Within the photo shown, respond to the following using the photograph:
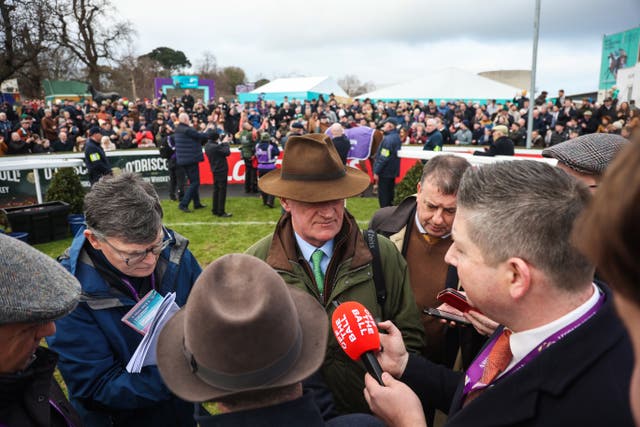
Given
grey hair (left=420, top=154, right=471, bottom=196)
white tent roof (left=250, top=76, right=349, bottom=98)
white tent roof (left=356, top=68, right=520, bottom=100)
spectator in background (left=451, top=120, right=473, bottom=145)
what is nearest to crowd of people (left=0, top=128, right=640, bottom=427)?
grey hair (left=420, top=154, right=471, bottom=196)

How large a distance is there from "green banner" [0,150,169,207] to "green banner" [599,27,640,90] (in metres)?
33.0

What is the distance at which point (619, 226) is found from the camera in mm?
636

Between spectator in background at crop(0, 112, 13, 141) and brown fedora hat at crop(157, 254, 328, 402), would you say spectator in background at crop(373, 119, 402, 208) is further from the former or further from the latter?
spectator in background at crop(0, 112, 13, 141)

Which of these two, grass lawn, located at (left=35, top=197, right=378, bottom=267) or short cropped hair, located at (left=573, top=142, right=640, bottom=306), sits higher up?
short cropped hair, located at (left=573, top=142, right=640, bottom=306)

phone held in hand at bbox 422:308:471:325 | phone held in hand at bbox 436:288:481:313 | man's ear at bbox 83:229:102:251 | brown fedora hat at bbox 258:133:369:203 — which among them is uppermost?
brown fedora hat at bbox 258:133:369:203

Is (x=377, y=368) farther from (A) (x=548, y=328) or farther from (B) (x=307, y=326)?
(A) (x=548, y=328)

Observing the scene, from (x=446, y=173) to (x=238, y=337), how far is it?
2.28 m

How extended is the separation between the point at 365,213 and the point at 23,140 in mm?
13595

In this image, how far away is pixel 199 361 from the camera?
1252mm

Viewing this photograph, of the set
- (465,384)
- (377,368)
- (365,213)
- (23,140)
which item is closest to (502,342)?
(465,384)

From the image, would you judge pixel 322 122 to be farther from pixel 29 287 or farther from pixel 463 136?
pixel 29 287

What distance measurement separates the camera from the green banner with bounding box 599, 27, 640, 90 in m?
30.7

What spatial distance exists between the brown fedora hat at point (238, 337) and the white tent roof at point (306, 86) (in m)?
32.6

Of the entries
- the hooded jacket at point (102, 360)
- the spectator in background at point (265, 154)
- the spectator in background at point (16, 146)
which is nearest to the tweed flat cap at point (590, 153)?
the hooded jacket at point (102, 360)
